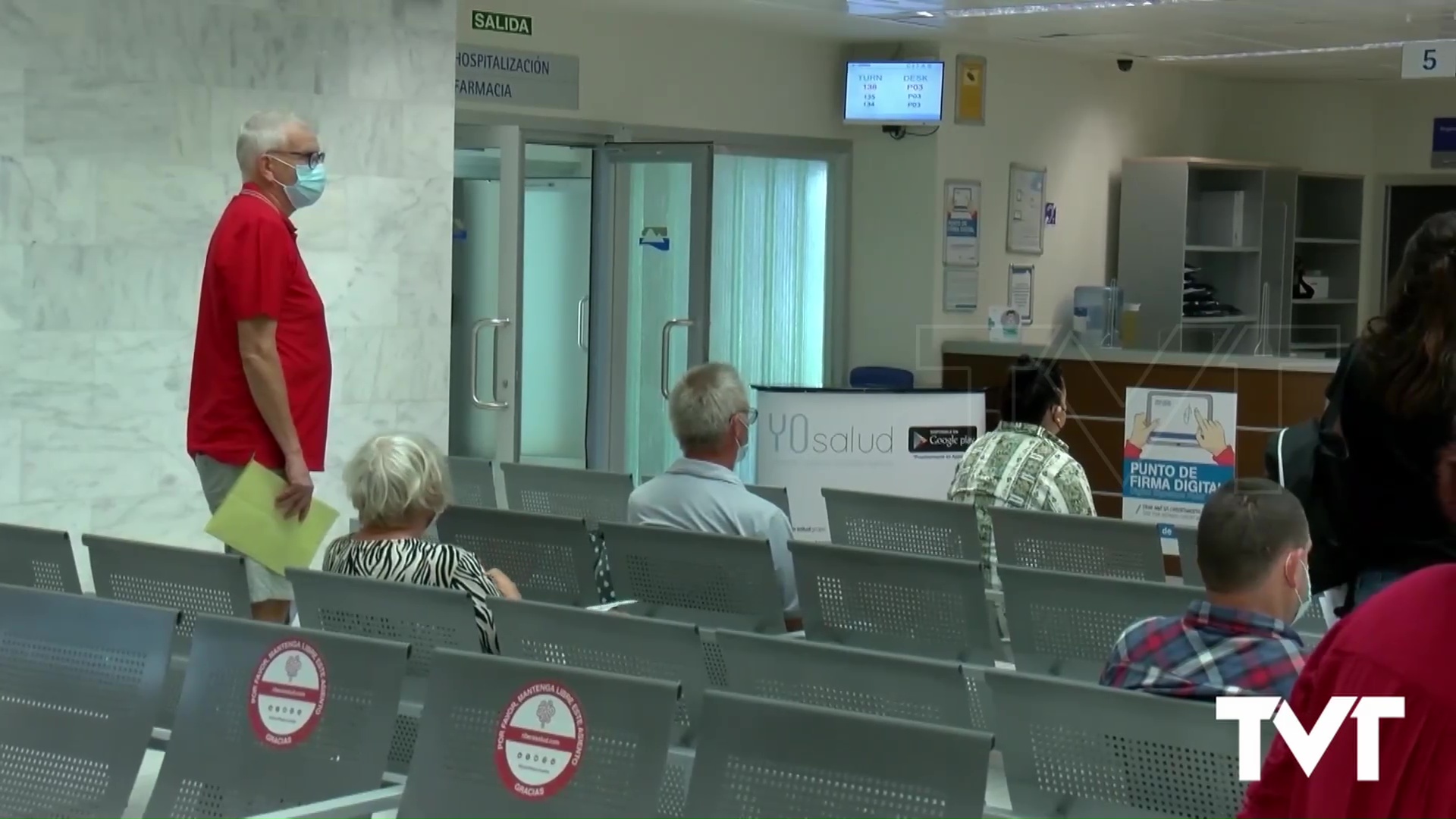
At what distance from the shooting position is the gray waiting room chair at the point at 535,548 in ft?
14.0

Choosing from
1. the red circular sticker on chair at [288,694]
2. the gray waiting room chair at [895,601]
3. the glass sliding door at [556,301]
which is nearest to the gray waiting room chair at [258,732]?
the red circular sticker on chair at [288,694]

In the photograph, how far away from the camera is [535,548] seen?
4359mm

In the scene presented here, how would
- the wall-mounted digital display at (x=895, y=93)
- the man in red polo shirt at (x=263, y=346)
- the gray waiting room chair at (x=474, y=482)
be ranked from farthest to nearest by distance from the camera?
the wall-mounted digital display at (x=895, y=93) < the gray waiting room chair at (x=474, y=482) < the man in red polo shirt at (x=263, y=346)

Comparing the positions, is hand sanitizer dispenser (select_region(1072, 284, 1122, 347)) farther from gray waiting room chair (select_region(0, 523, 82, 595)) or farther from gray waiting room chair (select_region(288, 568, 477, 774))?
gray waiting room chair (select_region(288, 568, 477, 774))

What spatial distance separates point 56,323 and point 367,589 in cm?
333

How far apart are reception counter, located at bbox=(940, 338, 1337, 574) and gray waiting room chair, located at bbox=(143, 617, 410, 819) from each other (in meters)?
6.67

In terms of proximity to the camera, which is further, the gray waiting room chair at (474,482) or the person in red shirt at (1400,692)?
the gray waiting room chair at (474,482)

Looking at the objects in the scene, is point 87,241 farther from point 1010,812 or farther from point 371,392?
point 1010,812

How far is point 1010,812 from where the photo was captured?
2793mm

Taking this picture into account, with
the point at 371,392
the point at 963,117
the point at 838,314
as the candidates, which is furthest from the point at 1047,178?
the point at 371,392

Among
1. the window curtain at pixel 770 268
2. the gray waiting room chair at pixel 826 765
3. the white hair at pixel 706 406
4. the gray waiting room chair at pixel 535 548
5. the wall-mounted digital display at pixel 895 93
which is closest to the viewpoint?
the gray waiting room chair at pixel 826 765

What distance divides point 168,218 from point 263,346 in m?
2.38

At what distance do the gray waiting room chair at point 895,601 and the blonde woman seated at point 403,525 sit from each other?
653 millimetres

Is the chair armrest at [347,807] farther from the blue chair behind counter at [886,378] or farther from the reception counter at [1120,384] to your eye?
the blue chair behind counter at [886,378]
